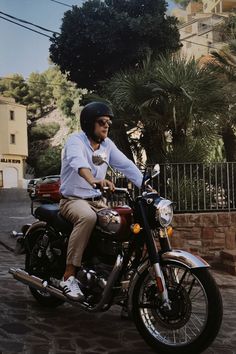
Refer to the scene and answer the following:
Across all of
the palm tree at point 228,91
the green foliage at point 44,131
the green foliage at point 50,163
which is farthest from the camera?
the green foliage at point 44,131

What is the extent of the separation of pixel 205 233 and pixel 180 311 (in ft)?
17.9

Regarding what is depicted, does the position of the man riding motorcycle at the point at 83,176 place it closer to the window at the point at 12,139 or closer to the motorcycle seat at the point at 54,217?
the motorcycle seat at the point at 54,217

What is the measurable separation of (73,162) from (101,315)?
1.63 meters

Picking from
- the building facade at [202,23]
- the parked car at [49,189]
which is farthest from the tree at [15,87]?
the parked car at [49,189]

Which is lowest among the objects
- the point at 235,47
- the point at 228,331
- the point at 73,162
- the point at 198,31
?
the point at 228,331

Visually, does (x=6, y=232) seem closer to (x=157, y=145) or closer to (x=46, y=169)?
(x=157, y=145)

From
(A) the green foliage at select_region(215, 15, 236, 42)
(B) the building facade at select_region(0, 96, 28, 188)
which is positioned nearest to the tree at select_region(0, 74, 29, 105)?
(B) the building facade at select_region(0, 96, 28, 188)

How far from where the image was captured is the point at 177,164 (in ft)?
29.8

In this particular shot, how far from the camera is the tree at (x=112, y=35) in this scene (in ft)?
48.2

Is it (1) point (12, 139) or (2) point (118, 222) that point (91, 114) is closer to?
(2) point (118, 222)

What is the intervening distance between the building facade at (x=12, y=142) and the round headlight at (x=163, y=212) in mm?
46936

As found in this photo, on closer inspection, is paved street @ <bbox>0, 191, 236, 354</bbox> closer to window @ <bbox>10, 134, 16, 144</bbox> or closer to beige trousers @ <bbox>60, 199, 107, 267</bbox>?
beige trousers @ <bbox>60, 199, 107, 267</bbox>

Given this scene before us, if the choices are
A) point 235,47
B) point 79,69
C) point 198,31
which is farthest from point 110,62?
point 198,31

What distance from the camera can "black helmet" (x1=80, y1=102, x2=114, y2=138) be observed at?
161 inches
